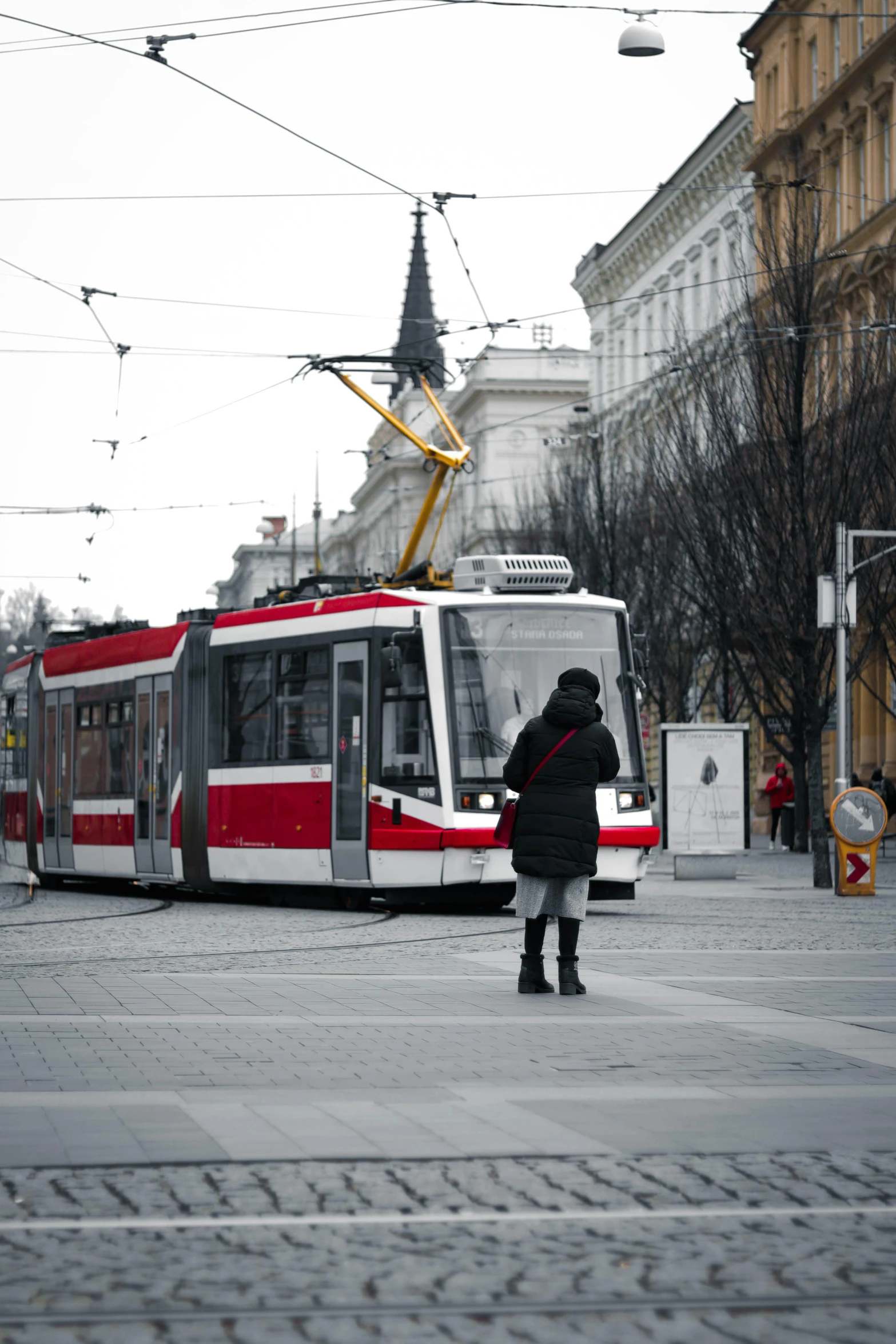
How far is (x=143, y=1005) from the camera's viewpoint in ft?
36.0

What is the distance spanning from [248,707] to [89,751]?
4.76 meters

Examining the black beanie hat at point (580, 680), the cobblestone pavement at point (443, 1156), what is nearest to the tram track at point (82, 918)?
the cobblestone pavement at point (443, 1156)

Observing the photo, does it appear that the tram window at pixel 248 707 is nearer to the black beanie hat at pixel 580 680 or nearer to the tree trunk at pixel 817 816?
the tree trunk at pixel 817 816

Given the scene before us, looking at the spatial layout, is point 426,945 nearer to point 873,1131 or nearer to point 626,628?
point 626,628

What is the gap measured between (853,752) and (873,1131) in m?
39.4

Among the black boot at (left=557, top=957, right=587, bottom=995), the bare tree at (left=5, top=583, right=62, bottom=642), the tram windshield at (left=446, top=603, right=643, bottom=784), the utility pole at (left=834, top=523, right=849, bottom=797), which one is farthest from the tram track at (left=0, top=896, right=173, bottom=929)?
the bare tree at (left=5, top=583, right=62, bottom=642)

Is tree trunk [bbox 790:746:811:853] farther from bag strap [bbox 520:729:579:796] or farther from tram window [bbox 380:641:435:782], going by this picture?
bag strap [bbox 520:729:579:796]

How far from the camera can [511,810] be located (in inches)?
468

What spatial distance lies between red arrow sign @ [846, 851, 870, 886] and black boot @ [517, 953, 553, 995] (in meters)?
12.6

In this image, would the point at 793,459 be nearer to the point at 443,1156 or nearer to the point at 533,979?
the point at 533,979

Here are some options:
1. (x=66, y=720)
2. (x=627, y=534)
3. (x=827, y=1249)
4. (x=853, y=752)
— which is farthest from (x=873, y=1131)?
(x=853, y=752)

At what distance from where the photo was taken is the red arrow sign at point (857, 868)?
23.8 metres

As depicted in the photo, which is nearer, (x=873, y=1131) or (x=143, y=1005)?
(x=873, y=1131)

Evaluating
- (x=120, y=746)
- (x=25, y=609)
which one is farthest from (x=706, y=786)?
(x=25, y=609)
